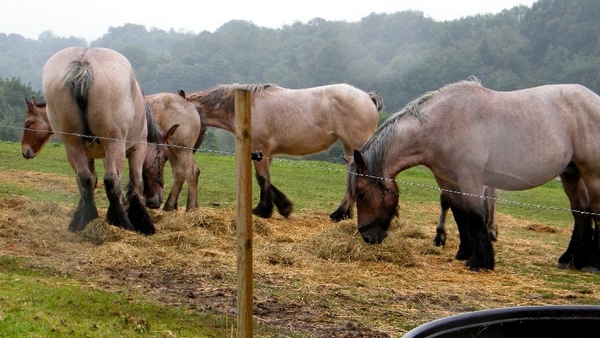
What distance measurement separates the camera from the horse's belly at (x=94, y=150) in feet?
24.5

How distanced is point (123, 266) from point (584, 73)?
4265 centimetres

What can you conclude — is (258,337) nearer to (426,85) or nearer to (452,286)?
(452,286)

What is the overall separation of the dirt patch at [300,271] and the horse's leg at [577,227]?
250 mm

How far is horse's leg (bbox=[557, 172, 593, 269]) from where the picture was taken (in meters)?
7.83

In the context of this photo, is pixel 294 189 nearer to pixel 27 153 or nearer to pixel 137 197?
pixel 27 153

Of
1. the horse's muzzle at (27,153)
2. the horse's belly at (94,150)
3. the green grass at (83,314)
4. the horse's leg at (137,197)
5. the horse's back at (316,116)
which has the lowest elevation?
the green grass at (83,314)

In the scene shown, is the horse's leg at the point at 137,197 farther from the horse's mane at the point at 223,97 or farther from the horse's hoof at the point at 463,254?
the horse's hoof at the point at 463,254

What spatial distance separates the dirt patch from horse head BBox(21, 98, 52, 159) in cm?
154

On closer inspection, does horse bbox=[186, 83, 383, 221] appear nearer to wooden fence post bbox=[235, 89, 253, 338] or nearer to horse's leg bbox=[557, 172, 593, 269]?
horse's leg bbox=[557, 172, 593, 269]

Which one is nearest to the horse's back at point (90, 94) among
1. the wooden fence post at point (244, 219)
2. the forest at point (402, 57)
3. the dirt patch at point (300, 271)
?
the dirt patch at point (300, 271)

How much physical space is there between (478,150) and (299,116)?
431 centimetres

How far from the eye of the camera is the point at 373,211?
756cm

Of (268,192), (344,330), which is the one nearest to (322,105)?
(268,192)

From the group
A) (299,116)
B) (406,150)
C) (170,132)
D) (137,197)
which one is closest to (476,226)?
(406,150)
